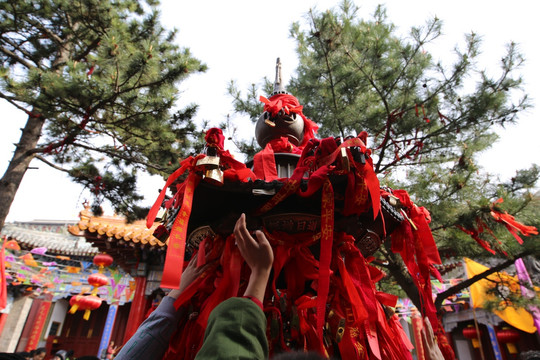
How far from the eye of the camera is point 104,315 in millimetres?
14336

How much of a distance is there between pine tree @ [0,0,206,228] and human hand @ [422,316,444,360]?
4.28 metres

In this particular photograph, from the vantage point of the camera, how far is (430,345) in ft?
5.79

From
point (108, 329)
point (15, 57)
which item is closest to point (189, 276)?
point (15, 57)

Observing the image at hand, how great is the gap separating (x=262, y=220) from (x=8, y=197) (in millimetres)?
5589

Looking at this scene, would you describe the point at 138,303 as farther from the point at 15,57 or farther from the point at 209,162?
the point at 209,162

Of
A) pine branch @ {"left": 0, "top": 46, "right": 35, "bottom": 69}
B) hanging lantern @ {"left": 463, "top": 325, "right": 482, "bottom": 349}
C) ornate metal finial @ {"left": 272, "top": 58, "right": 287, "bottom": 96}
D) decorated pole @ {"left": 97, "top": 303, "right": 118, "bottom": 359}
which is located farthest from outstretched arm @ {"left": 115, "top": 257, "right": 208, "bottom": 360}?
hanging lantern @ {"left": 463, "top": 325, "right": 482, "bottom": 349}

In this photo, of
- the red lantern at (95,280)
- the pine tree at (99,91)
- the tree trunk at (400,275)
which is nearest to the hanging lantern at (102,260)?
the red lantern at (95,280)

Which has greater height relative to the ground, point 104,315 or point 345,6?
point 345,6

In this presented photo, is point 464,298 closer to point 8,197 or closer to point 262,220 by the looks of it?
point 262,220

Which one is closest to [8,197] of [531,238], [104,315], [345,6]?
[345,6]

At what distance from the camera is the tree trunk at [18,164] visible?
5.28 meters

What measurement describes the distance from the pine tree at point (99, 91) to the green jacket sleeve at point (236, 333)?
418cm

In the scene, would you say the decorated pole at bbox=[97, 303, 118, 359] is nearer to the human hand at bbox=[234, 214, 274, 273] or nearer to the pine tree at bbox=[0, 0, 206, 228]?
the pine tree at bbox=[0, 0, 206, 228]

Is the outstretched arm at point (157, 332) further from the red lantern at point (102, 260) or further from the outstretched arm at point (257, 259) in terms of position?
the red lantern at point (102, 260)
